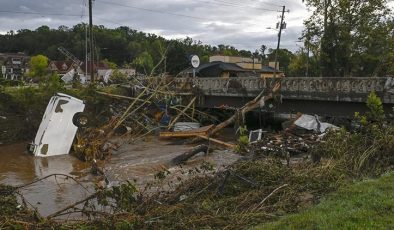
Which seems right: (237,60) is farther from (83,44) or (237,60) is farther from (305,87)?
(305,87)

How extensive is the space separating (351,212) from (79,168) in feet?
40.4

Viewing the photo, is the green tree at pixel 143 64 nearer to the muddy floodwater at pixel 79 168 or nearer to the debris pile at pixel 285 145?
the muddy floodwater at pixel 79 168

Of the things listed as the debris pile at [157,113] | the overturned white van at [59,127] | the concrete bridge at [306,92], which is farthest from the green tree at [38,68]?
the overturned white van at [59,127]

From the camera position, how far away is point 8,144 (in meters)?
23.2

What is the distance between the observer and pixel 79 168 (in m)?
16.8

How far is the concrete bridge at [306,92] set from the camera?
19.2 metres

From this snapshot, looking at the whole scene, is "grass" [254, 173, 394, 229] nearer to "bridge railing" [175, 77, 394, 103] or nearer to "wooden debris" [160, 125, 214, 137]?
"bridge railing" [175, 77, 394, 103]

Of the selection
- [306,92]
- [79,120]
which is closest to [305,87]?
[306,92]

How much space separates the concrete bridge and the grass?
1201 cm

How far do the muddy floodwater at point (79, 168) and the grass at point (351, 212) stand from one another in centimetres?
435

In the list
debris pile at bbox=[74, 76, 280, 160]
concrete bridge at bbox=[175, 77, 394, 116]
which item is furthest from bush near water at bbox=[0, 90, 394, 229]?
debris pile at bbox=[74, 76, 280, 160]

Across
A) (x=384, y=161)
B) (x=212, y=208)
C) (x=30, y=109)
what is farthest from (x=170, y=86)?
(x=212, y=208)

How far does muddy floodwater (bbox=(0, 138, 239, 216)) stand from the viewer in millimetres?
12133

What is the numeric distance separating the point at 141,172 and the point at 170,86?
516 inches
